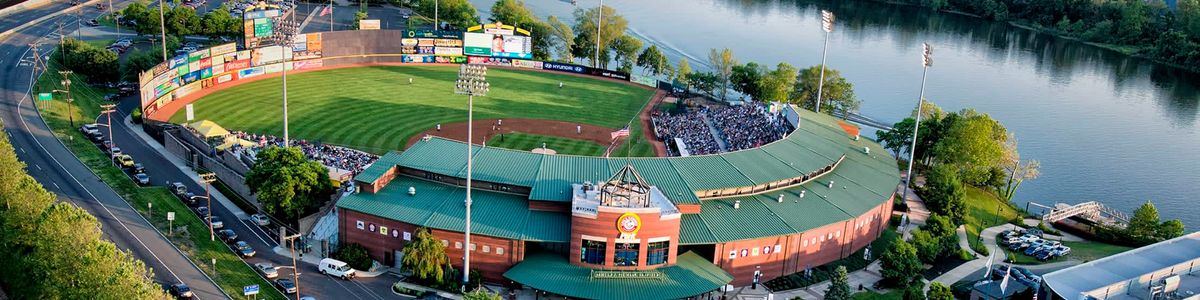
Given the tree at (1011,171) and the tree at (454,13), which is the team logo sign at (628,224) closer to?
the tree at (1011,171)

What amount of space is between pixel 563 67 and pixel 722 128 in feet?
155

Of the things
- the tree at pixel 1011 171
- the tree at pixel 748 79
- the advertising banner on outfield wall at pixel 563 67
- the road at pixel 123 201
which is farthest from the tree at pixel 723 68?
the road at pixel 123 201

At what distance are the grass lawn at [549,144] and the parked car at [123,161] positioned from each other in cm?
3679

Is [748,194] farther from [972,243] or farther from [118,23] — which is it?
[118,23]

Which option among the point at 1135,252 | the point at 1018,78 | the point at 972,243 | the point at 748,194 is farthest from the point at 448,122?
the point at 1018,78

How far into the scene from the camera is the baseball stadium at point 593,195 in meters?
70.1

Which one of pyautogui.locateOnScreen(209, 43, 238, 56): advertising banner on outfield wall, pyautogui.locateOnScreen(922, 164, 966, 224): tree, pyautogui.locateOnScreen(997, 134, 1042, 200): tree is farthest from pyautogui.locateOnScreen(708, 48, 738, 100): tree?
pyautogui.locateOnScreen(209, 43, 238, 56): advertising banner on outfield wall

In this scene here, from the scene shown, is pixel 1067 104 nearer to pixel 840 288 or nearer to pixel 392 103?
pixel 392 103

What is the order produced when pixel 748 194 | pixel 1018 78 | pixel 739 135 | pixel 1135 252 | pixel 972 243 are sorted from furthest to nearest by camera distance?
1. pixel 1018 78
2. pixel 739 135
3. pixel 972 243
4. pixel 748 194
5. pixel 1135 252

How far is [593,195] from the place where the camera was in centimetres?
7225

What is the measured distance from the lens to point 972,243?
90.6 meters

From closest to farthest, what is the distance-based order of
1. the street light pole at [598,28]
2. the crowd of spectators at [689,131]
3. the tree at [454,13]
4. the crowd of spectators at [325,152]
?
the crowd of spectators at [325,152] → the crowd of spectators at [689,131] → the street light pole at [598,28] → the tree at [454,13]

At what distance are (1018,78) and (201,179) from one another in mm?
141815

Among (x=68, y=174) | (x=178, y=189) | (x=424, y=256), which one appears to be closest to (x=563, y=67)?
(x=178, y=189)
